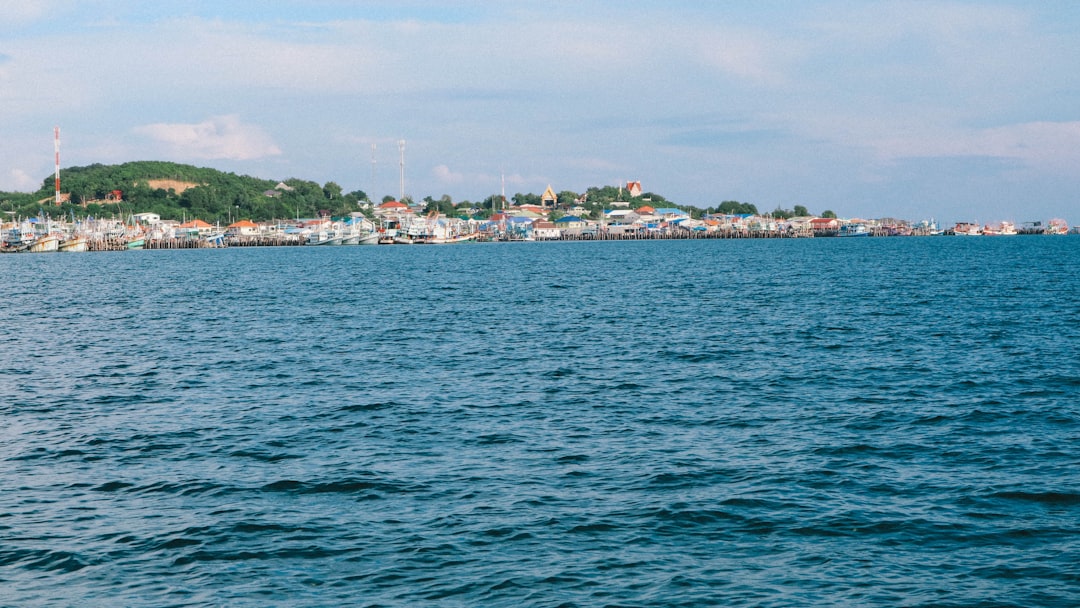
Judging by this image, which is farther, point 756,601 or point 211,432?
point 211,432

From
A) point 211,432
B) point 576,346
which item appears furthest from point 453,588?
point 576,346

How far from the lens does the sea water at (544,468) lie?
1566cm

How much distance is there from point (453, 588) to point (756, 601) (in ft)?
14.9

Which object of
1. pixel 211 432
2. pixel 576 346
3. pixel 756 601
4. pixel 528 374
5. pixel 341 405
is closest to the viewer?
pixel 756 601

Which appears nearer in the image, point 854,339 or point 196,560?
point 196,560

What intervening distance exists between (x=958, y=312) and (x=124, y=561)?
54.3 m

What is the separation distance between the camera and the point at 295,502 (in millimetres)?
19750

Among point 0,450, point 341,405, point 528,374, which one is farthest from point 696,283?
point 0,450

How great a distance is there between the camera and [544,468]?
2219 centimetres

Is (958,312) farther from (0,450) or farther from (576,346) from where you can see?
(0,450)

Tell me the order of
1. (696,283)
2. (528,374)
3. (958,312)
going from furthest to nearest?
1. (696,283)
2. (958,312)
3. (528,374)

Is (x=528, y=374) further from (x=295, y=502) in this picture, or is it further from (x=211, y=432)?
(x=295, y=502)

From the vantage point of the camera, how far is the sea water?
1566cm

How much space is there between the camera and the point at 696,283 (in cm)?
9525
